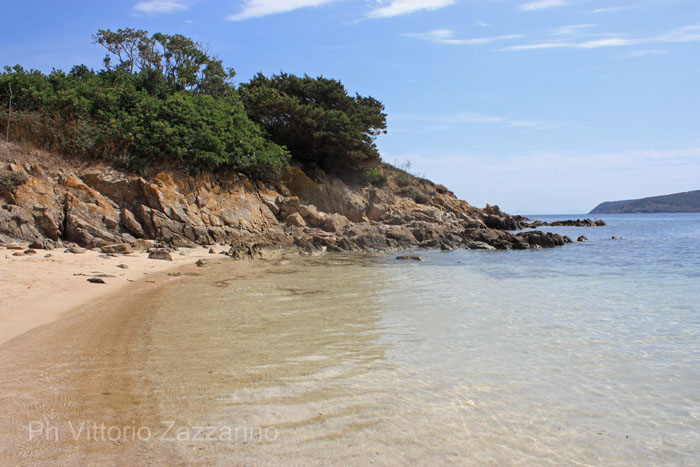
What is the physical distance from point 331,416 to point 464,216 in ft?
99.3

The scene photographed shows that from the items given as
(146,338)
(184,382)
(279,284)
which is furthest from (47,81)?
(184,382)

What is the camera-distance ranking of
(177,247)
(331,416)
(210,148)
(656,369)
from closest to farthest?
(331,416) → (656,369) → (177,247) → (210,148)

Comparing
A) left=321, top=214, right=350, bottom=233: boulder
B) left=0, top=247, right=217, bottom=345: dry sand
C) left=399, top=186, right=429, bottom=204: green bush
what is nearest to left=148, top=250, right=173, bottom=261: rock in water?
left=0, top=247, right=217, bottom=345: dry sand

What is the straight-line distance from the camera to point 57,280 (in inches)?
317

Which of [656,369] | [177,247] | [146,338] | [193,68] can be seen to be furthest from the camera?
[193,68]

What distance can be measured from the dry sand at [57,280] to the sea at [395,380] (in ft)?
3.49

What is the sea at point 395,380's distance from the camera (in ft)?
8.91

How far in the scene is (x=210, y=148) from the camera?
61.2 ft

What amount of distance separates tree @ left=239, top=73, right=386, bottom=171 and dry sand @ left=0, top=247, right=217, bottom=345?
1453 cm

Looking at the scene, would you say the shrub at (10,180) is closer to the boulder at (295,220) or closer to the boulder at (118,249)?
the boulder at (118,249)

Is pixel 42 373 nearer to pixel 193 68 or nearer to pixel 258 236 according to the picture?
pixel 258 236

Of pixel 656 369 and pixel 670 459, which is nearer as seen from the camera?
pixel 670 459

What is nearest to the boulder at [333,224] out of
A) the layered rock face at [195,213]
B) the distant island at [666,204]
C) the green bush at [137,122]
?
the layered rock face at [195,213]

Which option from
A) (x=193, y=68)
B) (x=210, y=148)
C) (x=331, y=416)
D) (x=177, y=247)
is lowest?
(x=331, y=416)
